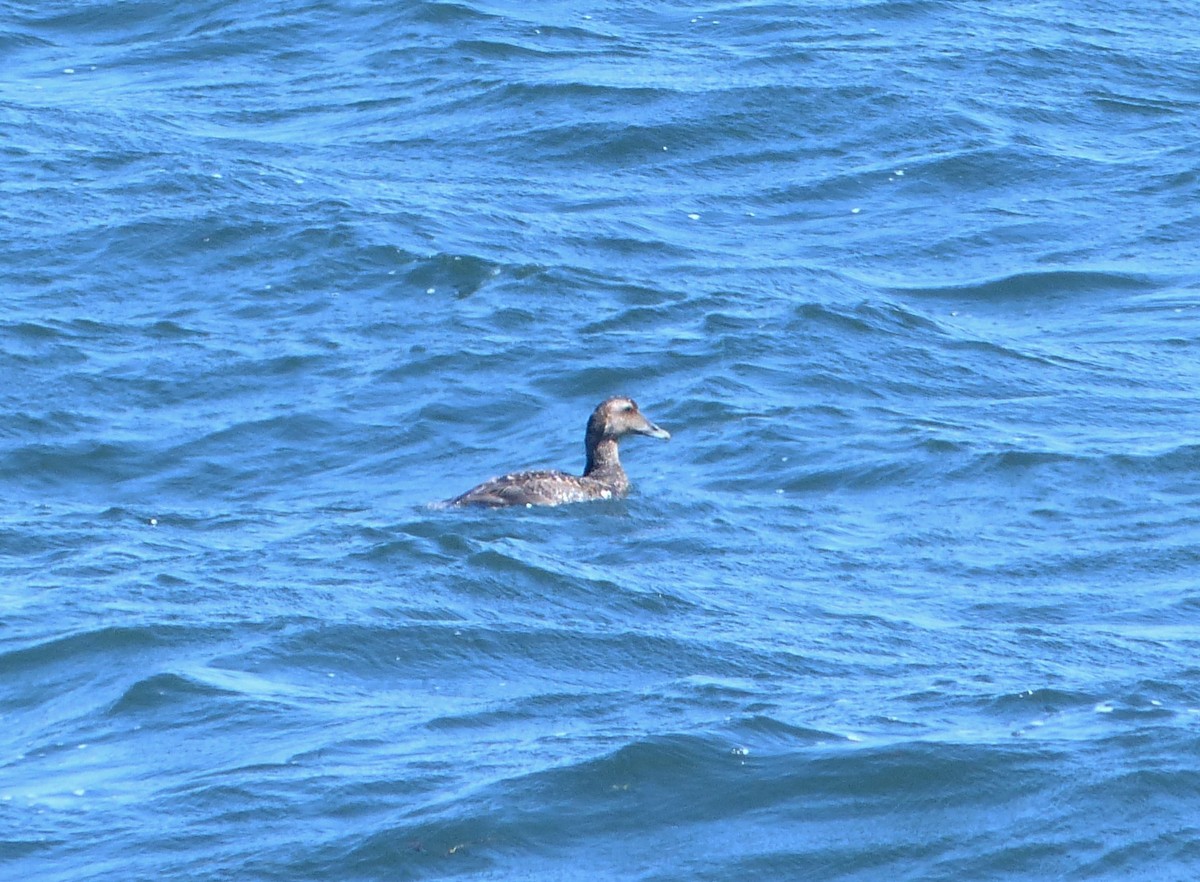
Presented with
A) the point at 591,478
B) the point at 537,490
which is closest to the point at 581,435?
the point at 591,478

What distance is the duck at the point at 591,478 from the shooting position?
15188 mm

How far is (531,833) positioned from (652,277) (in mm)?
10449

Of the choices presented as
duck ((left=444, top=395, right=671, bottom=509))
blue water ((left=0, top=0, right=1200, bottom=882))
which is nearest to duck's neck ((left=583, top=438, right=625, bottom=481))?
duck ((left=444, top=395, right=671, bottom=509))

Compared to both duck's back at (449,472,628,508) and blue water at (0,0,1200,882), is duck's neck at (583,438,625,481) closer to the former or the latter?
duck's back at (449,472,628,508)

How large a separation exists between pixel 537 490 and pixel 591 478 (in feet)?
2.51

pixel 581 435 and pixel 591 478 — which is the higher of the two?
pixel 591 478

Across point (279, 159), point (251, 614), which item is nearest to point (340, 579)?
point (251, 614)

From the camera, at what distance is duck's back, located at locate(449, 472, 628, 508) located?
49.6 ft

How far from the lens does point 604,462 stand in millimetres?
16312

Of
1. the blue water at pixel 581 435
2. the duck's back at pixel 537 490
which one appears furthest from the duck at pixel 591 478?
the blue water at pixel 581 435

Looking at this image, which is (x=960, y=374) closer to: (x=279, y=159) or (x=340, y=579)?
(x=340, y=579)

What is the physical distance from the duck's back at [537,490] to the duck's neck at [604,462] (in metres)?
0.09

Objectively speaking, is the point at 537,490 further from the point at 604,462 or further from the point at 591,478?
the point at 604,462

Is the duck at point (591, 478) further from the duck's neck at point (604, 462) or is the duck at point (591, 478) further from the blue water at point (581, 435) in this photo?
the blue water at point (581, 435)
